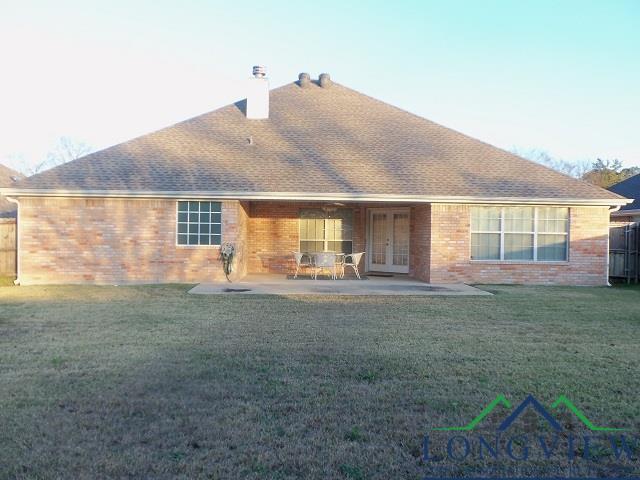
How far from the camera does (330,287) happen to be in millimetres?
13070

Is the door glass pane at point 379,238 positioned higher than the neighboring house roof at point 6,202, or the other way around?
the neighboring house roof at point 6,202

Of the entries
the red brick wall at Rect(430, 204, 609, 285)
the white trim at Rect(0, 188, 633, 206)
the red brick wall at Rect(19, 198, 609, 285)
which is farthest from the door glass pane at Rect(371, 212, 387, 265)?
the white trim at Rect(0, 188, 633, 206)

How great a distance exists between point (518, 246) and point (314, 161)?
Result: 636cm

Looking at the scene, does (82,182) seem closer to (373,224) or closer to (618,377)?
(373,224)

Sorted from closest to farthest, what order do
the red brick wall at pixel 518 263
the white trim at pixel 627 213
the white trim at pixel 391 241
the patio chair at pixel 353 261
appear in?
the red brick wall at pixel 518 263 < the patio chair at pixel 353 261 < the white trim at pixel 391 241 < the white trim at pixel 627 213

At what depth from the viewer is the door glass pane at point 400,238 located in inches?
658

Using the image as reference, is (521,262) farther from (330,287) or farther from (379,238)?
(330,287)

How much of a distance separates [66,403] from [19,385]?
80 cm

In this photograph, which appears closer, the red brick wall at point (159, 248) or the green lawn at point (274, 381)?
the green lawn at point (274, 381)

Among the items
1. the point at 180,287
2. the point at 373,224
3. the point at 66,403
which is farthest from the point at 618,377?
the point at 373,224

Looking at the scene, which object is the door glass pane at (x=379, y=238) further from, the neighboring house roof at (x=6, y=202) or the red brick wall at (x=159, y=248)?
the neighboring house roof at (x=6, y=202)

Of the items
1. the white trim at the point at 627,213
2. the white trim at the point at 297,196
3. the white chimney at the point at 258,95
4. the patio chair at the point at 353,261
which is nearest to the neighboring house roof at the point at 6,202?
the white trim at the point at 297,196

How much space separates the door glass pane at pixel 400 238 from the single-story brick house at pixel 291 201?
33 mm

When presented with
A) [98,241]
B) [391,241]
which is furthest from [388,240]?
[98,241]
